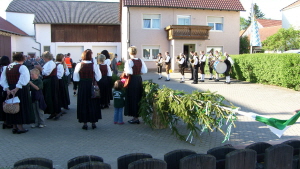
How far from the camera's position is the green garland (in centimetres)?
522

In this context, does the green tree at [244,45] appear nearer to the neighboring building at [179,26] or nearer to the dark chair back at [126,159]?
the neighboring building at [179,26]

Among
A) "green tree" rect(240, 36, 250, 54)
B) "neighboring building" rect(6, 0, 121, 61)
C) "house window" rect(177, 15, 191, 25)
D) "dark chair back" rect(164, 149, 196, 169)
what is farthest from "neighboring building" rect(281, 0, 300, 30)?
"dark chair back" rect(164, 149, 196, 169)

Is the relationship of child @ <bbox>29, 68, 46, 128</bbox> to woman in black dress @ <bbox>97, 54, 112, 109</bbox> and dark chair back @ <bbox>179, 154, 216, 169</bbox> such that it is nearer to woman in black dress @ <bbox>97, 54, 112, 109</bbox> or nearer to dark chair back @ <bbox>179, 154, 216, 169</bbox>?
woman in black dress @ <bbox>97, 54, 112, 109</bbox>

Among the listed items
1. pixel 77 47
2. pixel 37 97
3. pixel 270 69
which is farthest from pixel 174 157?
pixel 77 47

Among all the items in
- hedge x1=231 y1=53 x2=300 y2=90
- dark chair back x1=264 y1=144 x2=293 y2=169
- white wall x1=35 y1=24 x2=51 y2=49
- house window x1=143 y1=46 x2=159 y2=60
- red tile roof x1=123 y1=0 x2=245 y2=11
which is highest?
red tile roof x1=123 y1=0 x2=245 y2=11

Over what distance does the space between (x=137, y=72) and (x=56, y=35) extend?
32.5 meters

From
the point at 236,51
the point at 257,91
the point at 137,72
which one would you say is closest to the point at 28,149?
the point at 137,72

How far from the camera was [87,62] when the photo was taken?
7.11 m

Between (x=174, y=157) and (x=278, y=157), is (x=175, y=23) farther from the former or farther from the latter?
(x=174, y=157)

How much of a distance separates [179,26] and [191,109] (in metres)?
21.3

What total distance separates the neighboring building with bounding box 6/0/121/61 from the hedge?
22823 millimetres

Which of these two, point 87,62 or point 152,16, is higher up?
point 152,16

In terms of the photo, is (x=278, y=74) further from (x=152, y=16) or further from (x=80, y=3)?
(x=80, y=3)

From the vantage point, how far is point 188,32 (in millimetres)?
26531
